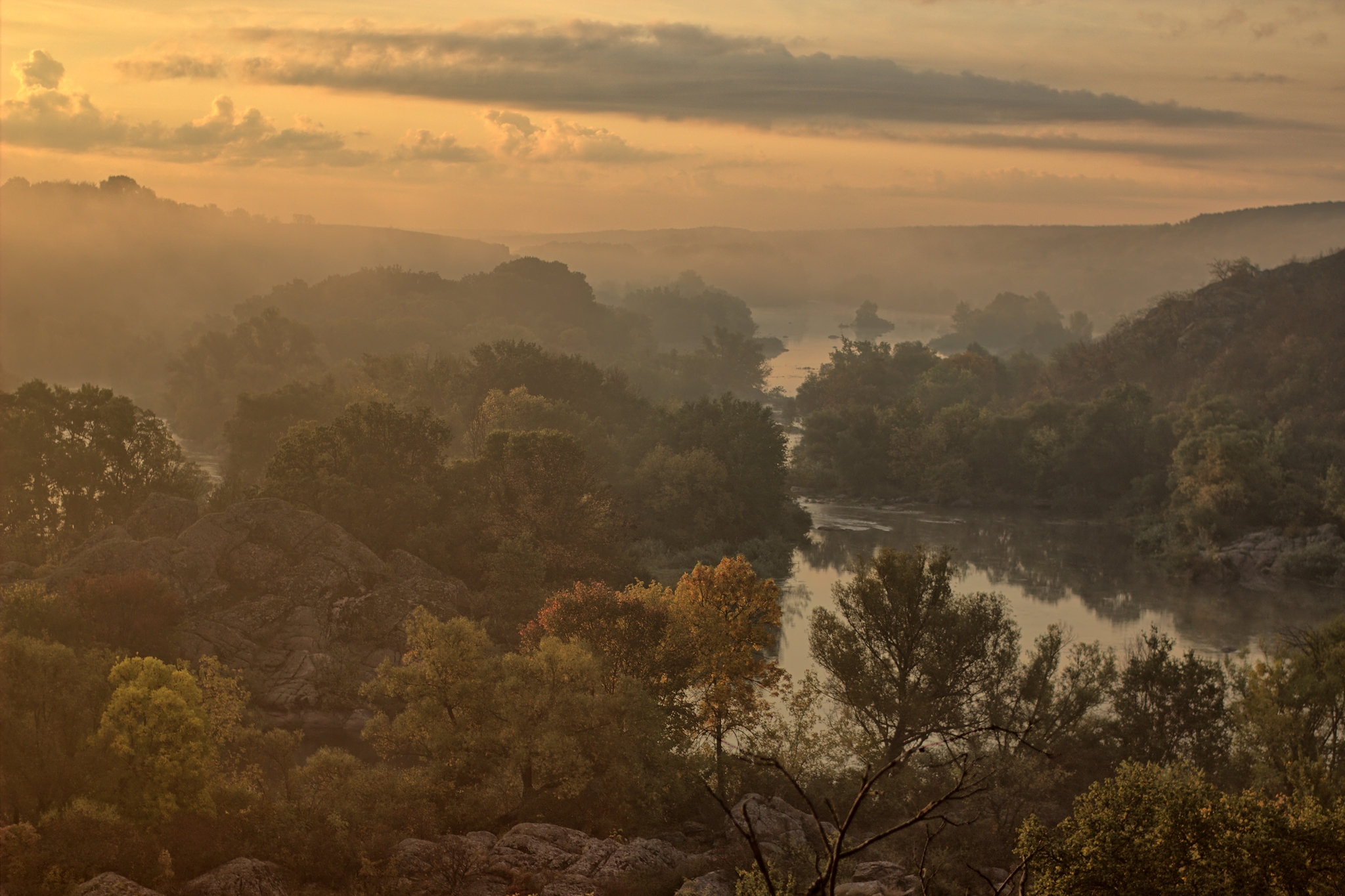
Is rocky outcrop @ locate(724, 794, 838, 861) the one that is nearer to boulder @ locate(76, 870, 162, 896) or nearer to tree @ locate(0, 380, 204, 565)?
boulder @ locate(76, 870, 162, 896)

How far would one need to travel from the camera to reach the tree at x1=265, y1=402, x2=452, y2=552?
6512 cm

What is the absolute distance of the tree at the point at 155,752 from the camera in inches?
1409

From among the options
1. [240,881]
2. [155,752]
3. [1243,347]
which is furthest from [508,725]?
[1243,347]

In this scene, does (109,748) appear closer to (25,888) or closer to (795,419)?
(25,888)

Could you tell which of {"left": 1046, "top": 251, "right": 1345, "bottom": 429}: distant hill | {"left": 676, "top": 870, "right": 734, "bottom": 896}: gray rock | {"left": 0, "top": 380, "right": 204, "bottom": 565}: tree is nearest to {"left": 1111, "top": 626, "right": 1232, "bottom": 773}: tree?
{"left": 676, "top": 870, "right": 734, "bottom": 896}: gray rock

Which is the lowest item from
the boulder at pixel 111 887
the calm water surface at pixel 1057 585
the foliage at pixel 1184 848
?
the calm water surface at pixel 1057 585

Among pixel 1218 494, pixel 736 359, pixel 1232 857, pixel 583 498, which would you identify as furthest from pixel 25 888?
pixel 736 359

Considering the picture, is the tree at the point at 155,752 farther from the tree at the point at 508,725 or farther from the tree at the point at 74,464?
the tree at the point at 74,464

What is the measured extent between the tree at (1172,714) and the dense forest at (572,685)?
144 millimetres

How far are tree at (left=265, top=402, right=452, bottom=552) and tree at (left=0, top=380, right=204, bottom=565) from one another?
10.9 metres

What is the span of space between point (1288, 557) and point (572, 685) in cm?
6423

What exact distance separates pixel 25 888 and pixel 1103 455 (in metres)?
99.8

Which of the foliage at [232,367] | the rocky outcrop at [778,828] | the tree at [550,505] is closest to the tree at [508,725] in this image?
the rocky outcrop at [778,828]

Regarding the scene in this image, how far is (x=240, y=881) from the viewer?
32.0m
